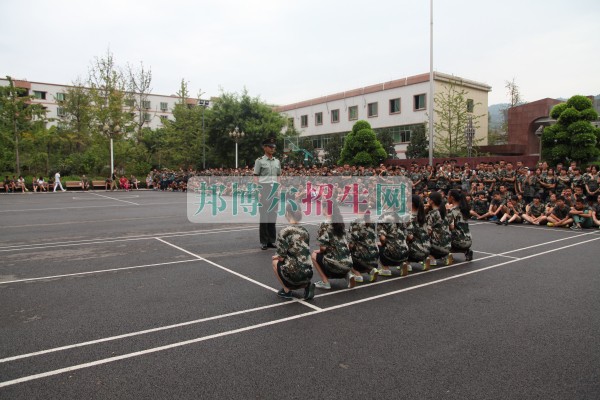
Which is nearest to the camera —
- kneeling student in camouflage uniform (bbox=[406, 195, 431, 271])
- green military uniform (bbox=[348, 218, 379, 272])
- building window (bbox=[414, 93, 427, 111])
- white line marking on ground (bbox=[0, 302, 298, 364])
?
white line marking on ground (bbox=[0, 302, 298, 364])

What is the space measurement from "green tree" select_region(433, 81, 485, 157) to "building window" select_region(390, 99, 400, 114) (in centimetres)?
408

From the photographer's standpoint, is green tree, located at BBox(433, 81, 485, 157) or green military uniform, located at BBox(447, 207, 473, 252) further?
green tree, located at BBox(433, 81, 485, 157)

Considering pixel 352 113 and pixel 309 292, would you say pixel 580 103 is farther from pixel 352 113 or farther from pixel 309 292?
pixel 352 113

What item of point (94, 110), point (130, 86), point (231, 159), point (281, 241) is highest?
point (130, 86)

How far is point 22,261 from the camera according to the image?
7.73 meters

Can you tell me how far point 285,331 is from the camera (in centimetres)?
434

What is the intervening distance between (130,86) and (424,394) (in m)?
50.4

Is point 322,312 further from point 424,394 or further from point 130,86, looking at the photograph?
point 130,86

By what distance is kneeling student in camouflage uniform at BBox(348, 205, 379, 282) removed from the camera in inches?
243

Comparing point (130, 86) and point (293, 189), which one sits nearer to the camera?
point (293, 189)

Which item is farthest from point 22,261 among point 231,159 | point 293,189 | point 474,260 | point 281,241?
point 231,159

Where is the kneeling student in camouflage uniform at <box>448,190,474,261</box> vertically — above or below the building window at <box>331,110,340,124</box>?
below

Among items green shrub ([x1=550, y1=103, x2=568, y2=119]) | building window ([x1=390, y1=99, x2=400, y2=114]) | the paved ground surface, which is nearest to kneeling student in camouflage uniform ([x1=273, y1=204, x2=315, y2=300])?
the paved ground surface

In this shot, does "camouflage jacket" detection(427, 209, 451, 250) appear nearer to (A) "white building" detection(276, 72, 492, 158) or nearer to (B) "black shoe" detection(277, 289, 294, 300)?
(B) "black shoe" detection(277, 289, 294, 300)
